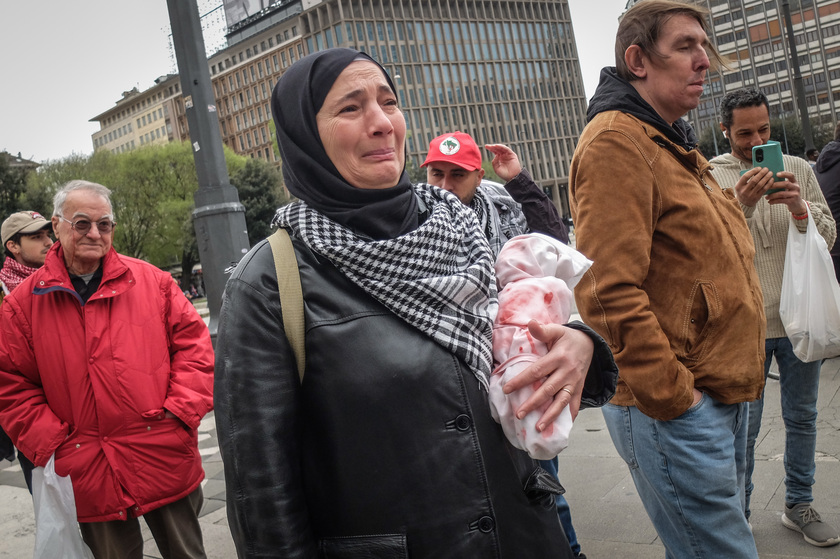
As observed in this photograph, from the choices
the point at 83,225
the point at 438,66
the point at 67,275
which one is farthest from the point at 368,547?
the point at 438,66

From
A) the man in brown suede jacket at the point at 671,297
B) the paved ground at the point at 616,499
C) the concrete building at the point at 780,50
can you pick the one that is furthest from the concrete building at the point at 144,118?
the man in brown suede jacket at the point at 671,297

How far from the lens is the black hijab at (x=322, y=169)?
1.59 m

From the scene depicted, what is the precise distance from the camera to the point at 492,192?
387cm

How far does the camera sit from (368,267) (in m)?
1.51

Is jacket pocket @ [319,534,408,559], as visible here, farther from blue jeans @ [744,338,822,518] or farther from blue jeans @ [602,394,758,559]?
blue jeans @ [744,338,822,518]

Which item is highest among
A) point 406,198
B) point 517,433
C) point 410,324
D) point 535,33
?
point 535,33

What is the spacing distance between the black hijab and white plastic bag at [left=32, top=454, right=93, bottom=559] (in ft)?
7.09

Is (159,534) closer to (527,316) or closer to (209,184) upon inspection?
(527,316)

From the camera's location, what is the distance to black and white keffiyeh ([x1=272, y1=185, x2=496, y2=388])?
1.49m

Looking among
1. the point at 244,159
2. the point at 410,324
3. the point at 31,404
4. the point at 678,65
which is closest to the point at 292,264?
the point at 410,324

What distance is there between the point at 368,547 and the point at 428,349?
418 millimetres

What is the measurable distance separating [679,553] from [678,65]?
1.49m

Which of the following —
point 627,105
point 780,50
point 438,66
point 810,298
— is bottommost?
point 810,298

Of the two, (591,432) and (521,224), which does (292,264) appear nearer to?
(521,224)
